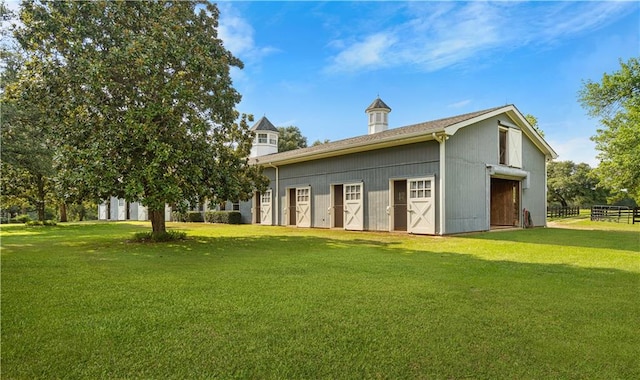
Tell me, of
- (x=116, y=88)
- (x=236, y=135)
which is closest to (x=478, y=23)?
(x=236, y=135)

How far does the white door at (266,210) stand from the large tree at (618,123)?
19695 mm

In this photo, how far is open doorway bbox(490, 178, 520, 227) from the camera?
601 inches

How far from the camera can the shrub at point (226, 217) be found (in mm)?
20048

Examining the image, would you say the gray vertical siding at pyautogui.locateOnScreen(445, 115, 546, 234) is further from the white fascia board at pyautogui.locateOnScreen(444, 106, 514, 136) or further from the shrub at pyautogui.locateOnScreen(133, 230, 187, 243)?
the shrub at pyautogui.locateOnScreen(133, 230, 187, 243)

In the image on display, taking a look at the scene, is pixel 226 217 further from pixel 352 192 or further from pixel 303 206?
pixel 352 192

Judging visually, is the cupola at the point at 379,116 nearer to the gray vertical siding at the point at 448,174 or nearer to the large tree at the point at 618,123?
the gray vertical siding at the point at 448,174

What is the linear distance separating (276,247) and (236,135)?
15.4 feet

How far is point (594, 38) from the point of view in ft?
41.0

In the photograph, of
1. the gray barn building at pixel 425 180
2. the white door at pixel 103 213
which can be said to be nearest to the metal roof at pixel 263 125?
the gray barn building at pixel 425 180

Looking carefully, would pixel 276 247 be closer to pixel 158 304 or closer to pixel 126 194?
pixel 126 194

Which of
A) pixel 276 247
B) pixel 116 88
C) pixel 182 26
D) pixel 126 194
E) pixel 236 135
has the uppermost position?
pixel 182 26

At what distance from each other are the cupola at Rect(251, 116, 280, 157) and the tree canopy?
11.9 meters

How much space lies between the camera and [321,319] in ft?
10.6

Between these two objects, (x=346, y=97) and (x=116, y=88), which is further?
(x=346, y=97)
